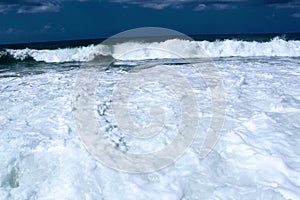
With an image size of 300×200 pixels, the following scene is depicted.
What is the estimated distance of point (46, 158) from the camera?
4262 mm

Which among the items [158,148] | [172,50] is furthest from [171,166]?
[172,50]

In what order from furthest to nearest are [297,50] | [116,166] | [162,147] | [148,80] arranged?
[297,50], [148,80], [162,147], [116,166]

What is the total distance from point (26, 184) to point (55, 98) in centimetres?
338

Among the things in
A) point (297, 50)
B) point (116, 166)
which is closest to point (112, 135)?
point (116, 166)

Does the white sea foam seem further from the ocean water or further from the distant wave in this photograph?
the distant wave

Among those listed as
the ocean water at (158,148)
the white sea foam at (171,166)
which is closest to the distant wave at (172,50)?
the ocean water at (158,148)

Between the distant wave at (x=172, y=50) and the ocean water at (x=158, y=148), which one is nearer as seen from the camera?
the ocean water at (x=158, y=148)

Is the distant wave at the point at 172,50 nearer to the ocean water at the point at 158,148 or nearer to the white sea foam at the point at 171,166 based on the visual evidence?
the ocean water at the point at 158,148

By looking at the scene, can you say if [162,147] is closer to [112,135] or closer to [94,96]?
[112,135]

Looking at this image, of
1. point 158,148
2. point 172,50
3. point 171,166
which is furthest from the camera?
point 172,50

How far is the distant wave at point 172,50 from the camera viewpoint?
19719 millimetres

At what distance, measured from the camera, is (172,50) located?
75.8 feet

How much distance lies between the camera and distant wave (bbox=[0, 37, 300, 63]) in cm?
1972

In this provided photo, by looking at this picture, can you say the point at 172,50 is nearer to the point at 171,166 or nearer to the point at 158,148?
the point at 158,148
